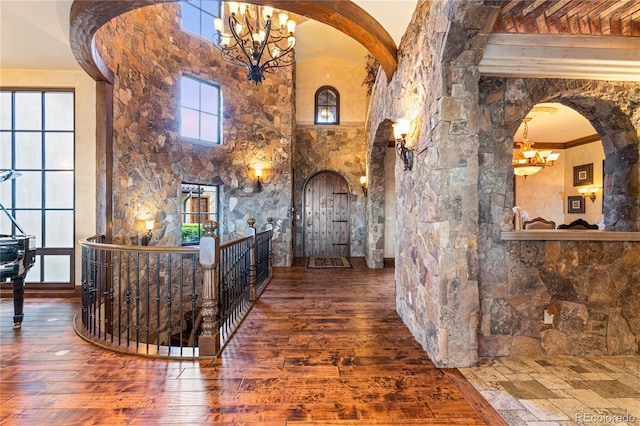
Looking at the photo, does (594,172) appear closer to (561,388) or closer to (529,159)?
(529,159)

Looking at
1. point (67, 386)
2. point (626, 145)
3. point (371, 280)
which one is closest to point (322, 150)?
point (371, 280)

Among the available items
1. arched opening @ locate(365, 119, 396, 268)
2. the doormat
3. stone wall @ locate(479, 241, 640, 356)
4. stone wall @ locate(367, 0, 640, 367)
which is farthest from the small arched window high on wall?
stone wall @ locate(479, 241, 640, 356)

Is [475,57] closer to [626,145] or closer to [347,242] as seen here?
[626,145]

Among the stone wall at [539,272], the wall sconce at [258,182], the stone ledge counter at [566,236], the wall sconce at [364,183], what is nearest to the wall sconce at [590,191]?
the stone wall at [539,272]

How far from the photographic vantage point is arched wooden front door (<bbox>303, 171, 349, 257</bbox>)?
7.34 m

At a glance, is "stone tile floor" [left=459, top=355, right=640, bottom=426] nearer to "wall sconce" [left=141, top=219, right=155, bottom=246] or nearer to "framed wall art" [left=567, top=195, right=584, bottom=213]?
"wall sconce" [left=141, top=219, right=155, bottom=246]

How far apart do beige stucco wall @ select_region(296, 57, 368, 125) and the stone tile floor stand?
6163 millimetres

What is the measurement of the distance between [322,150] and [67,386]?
615cm

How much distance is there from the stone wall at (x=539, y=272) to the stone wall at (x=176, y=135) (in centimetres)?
446

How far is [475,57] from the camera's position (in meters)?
2.22

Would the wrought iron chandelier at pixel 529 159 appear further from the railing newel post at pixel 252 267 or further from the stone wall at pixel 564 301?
the railing newel post at pixel 252 267

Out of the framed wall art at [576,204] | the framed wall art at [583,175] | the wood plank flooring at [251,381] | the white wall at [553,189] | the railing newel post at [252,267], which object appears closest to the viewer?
the wood plank flooring at [251,381]

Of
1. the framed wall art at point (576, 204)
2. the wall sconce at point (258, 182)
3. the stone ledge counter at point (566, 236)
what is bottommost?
the stone ledge counter at point (566, 236)

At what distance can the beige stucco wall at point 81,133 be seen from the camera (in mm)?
3996
